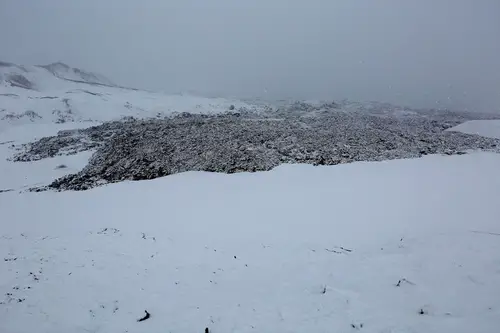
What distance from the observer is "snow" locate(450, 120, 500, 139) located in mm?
24172

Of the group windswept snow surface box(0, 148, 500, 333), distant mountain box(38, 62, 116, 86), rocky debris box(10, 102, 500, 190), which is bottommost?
windswept snow surface box(0, 148, 500, 333)

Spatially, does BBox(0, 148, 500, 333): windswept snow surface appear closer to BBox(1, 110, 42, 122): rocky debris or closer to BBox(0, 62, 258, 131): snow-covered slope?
BBox(1, 110, 42, 122): rocky debris

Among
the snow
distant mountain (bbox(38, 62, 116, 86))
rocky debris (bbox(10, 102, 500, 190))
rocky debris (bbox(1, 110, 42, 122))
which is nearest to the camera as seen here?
rocky debris (bbox(10, 102, 500, 190))

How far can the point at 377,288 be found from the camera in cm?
735

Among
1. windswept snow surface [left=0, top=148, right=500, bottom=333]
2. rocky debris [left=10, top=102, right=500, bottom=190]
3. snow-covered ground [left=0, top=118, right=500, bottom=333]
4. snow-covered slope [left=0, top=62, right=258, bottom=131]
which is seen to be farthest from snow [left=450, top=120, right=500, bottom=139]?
snow-covered slope [left=0, top=62, right=258, bottom=131]

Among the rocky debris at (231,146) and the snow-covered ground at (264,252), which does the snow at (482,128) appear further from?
the snow-covered ground at (264,252)

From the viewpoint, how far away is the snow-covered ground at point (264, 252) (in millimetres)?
6734

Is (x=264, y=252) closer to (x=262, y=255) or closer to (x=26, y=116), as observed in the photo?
(x=262, y=255)

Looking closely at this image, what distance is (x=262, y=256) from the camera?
354 inches

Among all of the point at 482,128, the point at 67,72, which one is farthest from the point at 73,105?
the point at 482,128

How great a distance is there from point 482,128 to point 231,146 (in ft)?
74.0

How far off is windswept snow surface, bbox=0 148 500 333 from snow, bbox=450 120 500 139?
12.9 meters

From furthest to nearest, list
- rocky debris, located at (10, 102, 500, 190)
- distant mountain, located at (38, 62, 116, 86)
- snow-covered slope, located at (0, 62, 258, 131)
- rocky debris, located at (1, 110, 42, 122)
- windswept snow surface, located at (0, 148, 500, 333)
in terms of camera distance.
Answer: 1. distant mountain, located at (38, 62, 116, 86)
2. snow-covered slope, located at (0, 62, 258, 131)
3. rocky debris, located at (1, 110, 42, 122)
4. rocky debris, located at (10, 102, 500, 190)
5. windswept snow surface, located at (0, 148, 500, 333)

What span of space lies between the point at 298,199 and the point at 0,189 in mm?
17696
